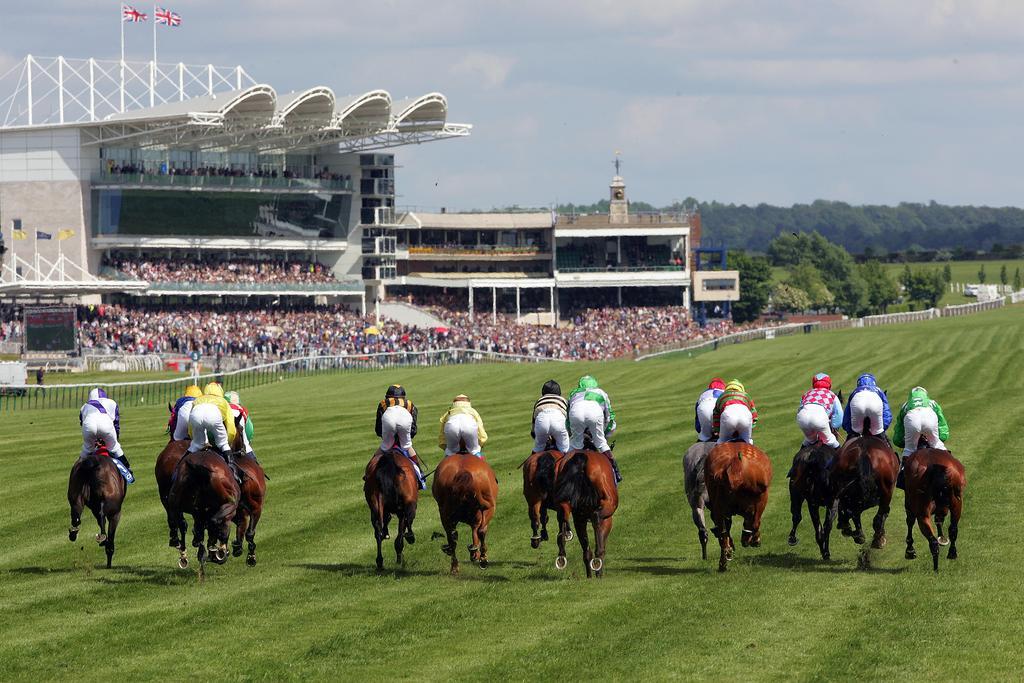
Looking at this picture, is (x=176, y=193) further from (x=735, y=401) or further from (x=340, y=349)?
(x=735, y=401)

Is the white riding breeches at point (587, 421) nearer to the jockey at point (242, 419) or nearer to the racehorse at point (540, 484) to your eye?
the racehorse at point (540, 484)

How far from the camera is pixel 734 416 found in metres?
16.3

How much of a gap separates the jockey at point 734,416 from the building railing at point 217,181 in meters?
72.2

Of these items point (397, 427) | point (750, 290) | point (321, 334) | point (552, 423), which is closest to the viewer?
point (397, 427)

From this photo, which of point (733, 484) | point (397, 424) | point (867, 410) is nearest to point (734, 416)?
point (733, 484)

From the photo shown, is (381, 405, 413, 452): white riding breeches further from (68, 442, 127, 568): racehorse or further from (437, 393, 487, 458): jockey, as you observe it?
(68, 442, 127, 568): racehorse

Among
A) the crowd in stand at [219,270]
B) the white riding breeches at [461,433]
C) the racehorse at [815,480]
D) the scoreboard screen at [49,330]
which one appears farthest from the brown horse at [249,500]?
the crowd in stand at [219,270]

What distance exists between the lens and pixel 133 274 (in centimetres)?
8438

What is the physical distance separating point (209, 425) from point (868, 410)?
6.85 m

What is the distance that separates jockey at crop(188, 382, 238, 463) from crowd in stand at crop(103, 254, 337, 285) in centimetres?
6886

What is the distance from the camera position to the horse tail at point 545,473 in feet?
54.5

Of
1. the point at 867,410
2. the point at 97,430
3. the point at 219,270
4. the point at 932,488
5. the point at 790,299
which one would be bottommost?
the point at 790,299

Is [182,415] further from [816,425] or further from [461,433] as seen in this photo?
[816,425]

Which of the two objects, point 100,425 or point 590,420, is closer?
point 590,420
